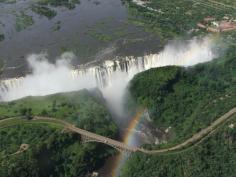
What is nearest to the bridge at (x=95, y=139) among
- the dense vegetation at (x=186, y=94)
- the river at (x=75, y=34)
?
the dense vegetation at (x=186, y=94)

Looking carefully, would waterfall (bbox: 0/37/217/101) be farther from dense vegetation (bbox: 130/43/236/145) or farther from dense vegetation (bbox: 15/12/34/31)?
dense vegetation (bbox: 15/12/34/31)

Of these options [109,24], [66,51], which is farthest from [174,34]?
[66,51]

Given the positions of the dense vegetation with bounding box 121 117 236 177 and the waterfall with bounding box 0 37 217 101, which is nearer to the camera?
the dense vegetation with bounding box 121 117 236 177

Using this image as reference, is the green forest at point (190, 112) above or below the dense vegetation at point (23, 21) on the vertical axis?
above

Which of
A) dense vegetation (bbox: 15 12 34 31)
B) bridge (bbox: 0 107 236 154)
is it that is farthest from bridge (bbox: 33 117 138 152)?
dense vegetation (bbox: 15 12 34 31)

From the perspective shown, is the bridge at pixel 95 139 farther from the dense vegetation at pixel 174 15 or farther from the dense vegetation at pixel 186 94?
the dense vegetation at pixel 174 15

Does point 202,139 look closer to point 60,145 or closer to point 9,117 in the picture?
point 60,145
